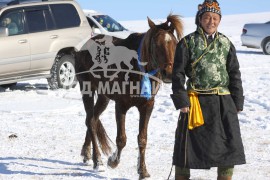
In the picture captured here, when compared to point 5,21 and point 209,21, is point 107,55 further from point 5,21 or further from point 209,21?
point 5,21

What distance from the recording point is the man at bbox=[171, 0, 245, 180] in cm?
480

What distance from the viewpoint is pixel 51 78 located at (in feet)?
43.8

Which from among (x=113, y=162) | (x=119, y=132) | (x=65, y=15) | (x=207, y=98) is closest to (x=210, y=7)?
(x=207, y=98)

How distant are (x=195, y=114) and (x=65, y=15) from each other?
30.9 feet

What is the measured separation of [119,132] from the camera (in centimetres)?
657

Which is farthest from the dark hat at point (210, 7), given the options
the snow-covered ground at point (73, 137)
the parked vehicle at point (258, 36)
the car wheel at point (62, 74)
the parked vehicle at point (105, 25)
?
the parked vehicle at point (258, 36)

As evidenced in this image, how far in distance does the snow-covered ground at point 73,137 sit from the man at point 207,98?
1.38m

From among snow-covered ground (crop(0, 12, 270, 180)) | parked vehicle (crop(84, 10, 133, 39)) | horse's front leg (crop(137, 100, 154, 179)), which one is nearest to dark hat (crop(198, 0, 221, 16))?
snow-covered ground (crop(0, 12, 270, 180))

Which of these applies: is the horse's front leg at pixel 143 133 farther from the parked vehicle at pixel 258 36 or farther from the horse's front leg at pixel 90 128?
the parked vehicle at pixel 258 36

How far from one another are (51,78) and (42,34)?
3.66ft

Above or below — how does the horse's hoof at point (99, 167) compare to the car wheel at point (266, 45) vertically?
above

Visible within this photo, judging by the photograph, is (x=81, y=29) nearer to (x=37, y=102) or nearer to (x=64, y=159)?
(x=37, y=102)

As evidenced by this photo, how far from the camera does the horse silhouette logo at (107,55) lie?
6355mm

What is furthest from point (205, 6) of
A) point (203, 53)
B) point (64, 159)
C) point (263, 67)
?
point (263, 67)
